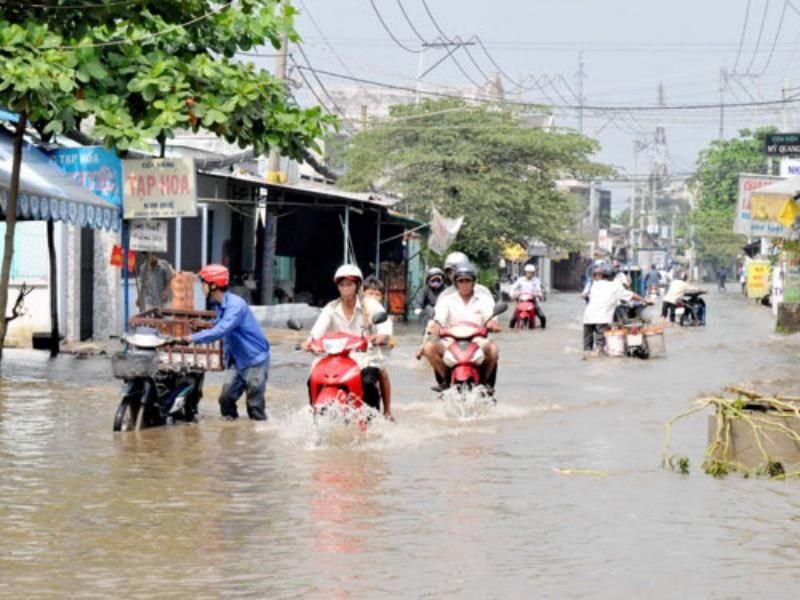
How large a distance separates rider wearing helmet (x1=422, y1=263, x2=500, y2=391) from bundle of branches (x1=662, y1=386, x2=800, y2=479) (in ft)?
12.2

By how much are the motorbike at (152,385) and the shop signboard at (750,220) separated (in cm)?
2146

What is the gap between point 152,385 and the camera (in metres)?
13.3

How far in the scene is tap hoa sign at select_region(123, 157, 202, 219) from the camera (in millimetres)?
18141

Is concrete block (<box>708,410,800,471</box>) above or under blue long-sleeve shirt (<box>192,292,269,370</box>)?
under

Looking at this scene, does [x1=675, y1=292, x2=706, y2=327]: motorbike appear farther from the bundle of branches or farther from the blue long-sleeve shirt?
the bundle of branches

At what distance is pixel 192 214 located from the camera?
59.2ft

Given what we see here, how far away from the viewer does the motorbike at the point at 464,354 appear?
563 inches

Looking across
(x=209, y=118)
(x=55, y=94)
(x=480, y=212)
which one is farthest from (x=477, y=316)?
(x=480, y=212)

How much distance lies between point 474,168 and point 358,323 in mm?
35933

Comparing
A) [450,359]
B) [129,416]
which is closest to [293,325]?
[450,359]

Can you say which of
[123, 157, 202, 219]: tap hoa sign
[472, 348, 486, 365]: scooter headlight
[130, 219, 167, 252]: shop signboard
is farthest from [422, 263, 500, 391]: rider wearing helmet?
[130, 219, 167, 252]: shop signboard

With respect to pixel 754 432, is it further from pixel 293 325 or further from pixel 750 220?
pixel 750 220

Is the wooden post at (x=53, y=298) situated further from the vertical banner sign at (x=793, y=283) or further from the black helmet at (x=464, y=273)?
the vertical banner sign at (x=793, y=283)

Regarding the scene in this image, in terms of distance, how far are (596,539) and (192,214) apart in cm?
1035
